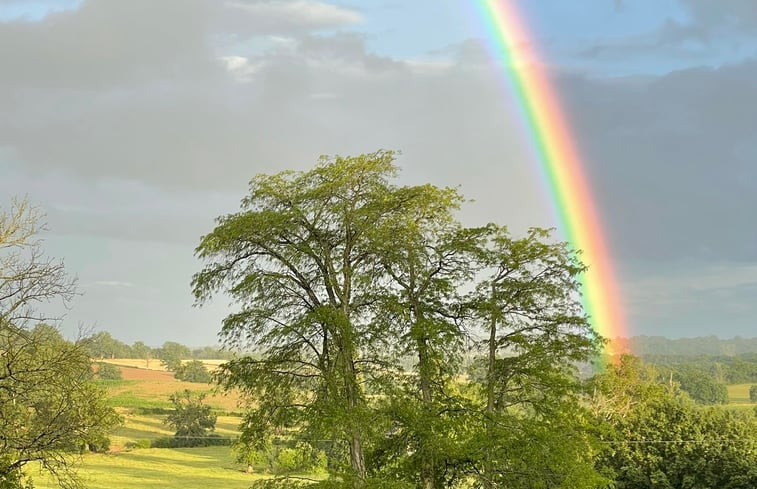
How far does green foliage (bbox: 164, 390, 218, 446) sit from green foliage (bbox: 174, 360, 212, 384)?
39632 mm

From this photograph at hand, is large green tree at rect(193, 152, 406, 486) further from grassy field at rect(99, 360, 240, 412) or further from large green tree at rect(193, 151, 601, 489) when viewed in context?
grassy field at rect(99, 360, 240, 412)

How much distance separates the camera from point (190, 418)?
84125 millimetres

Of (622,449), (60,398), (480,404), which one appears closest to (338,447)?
(480,404)

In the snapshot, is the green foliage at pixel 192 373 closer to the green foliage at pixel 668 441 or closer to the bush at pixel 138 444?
the bush at pixel 138 444

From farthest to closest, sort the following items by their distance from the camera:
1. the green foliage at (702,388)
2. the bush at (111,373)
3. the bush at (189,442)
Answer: the bush at (111,373), the green foliage at (702,388), the bush at (189,442)

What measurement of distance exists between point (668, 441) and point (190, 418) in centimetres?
5748

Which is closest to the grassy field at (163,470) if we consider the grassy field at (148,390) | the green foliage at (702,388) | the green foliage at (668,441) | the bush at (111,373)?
the grassy field at (148,390)

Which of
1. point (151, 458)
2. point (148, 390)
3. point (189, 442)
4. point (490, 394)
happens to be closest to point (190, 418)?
point (189, 442)

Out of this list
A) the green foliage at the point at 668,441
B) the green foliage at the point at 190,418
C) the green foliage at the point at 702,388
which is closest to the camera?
the green foliage at the point at 668,441

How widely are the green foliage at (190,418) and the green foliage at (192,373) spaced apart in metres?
39.6

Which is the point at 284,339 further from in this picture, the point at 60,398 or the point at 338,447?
the point at 60,398

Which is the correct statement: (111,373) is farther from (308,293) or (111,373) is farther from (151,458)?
(308,293)

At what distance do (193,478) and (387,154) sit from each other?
148ft

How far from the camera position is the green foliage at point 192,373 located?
415 ft
